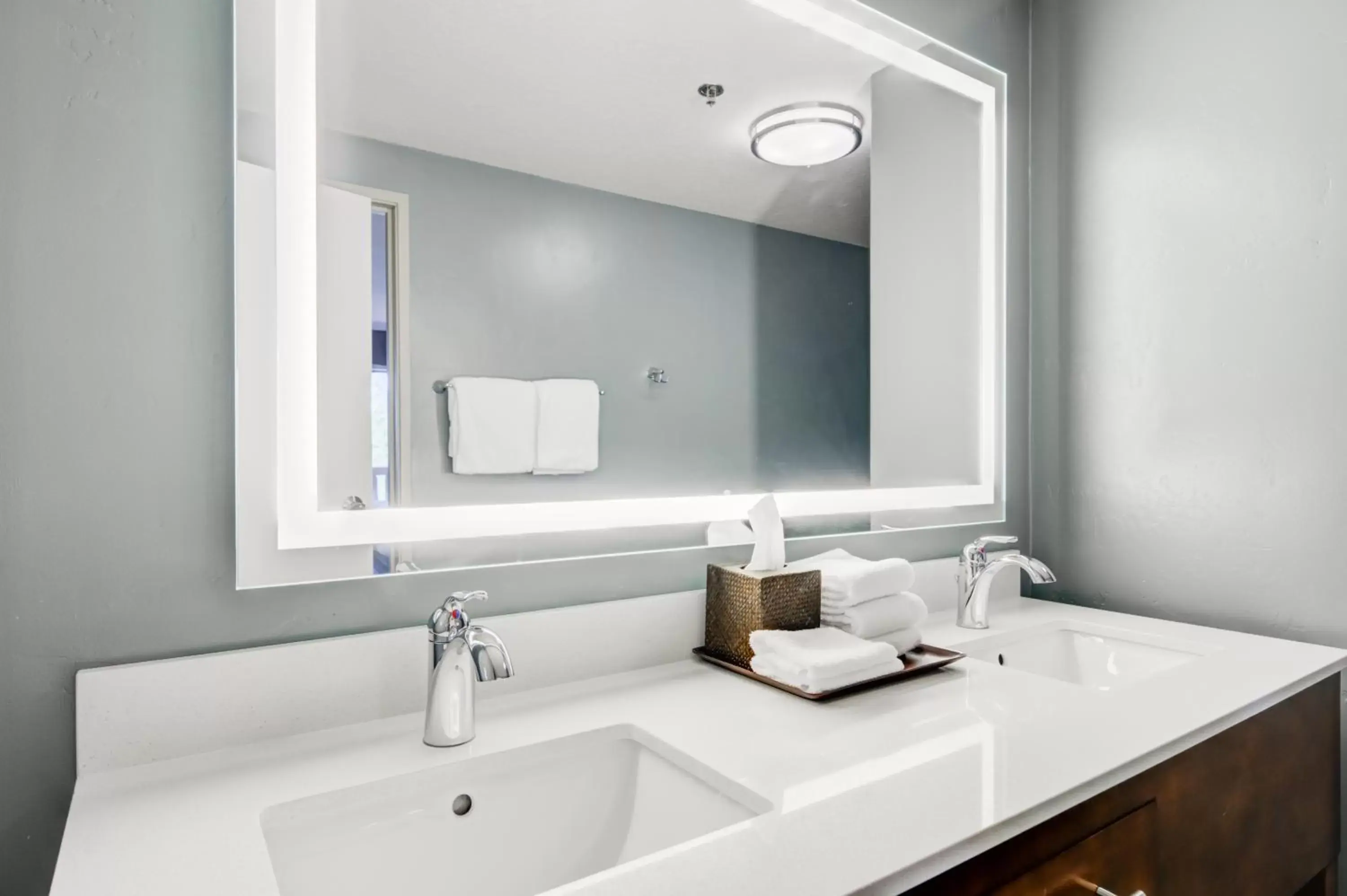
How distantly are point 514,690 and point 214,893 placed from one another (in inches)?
18.4

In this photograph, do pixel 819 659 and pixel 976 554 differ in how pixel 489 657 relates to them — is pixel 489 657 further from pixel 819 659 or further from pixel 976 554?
pixel 976 554

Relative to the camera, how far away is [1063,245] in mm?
1680

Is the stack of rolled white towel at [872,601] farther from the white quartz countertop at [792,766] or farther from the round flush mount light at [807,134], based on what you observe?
the round flush mount light at [807,134]

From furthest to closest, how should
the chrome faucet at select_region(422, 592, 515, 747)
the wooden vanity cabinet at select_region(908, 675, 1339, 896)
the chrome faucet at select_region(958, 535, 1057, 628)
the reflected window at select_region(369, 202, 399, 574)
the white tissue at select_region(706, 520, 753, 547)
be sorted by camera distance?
the chrome faucet at select_region(958, 535, 1057, 628) < the white tissue at select_region(706, 520, 753, 547) < the reflected window at select_region(369, 202, 399, 574) < the chrome faucet at select_region(422, 592, 515, 747) < the wooden vanity cabinet at select_region(908, 675, 1339, 896)

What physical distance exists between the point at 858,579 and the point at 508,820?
58 centimetres

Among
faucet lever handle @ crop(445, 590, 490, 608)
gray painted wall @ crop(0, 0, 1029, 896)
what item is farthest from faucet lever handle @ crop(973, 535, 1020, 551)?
gray painted wall @ crop(0, 0, 1029, 896)

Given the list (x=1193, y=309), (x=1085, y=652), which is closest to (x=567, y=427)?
(x=1085, y=652)

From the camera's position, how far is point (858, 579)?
1112mm

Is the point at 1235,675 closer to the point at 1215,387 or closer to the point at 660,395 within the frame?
the point at 1215,387

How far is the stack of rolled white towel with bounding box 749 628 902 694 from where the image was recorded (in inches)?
38.4

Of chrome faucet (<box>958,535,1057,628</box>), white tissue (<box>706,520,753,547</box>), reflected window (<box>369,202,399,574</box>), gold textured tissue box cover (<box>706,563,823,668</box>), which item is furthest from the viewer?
chrome faucet (<box>958,535,1057,628</box>)

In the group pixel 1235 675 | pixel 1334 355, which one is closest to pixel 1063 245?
pixel 1334 355

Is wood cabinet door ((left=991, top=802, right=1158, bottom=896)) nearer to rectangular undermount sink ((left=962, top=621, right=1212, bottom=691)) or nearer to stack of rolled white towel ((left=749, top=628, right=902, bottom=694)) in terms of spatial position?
stack of rolled white towel ((left=749, top=628, right=902, bottom=694))

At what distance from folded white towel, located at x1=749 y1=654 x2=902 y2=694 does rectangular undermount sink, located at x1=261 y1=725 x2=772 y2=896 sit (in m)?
0.23
